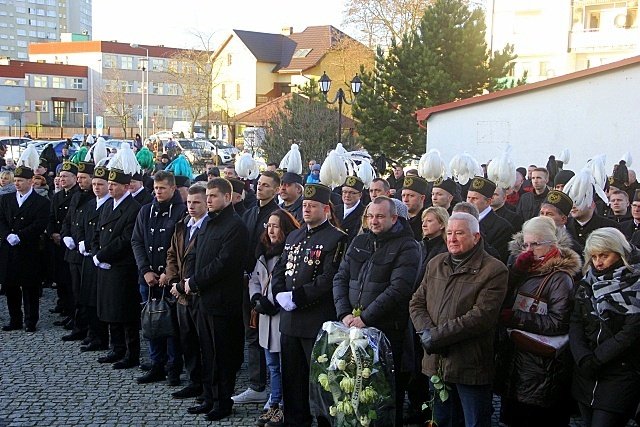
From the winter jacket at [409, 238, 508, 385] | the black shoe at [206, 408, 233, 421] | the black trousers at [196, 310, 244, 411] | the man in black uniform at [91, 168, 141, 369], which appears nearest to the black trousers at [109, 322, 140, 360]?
the man in black uniform at [91, 168, 141, 369]

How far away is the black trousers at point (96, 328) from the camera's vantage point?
27.7ft

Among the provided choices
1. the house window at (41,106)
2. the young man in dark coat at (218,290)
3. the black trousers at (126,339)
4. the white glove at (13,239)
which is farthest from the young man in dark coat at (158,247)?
the house window at (41,106)

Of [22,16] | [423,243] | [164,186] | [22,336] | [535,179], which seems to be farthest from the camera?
[22,16]

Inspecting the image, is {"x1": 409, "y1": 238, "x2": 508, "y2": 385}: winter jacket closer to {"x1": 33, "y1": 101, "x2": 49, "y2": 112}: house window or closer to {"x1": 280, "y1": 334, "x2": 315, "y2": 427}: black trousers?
{"x1": 280, "y1": 334, "x2": 315, "y2": 427}: black trousers

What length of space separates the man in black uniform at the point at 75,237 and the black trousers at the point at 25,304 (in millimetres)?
673

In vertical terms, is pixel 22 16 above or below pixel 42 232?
above

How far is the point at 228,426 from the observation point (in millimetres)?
6203

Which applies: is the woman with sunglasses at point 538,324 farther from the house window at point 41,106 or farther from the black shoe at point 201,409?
the house window at point 41,106

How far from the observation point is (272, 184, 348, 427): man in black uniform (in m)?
5.77

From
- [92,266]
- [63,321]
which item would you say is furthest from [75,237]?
[63,321]

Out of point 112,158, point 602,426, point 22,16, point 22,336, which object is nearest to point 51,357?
point 22,336

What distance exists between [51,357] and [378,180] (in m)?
4.52

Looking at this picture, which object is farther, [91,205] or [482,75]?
[482,75]

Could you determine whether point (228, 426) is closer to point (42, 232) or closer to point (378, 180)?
point (378, 180)
